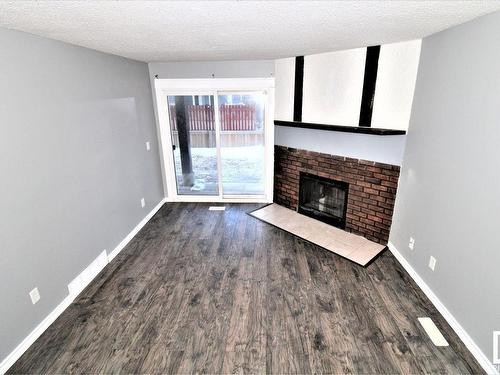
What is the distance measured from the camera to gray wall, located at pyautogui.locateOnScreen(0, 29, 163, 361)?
6.33ft

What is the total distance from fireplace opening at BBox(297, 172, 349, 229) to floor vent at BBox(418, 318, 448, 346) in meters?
1.63

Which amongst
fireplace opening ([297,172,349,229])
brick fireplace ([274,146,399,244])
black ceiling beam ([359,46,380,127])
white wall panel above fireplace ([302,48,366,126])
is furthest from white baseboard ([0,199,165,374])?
black ceiling beam ([359,46,380,127])

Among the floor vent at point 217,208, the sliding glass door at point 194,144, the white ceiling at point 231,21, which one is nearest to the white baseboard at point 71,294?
the floor vent at point 217,208

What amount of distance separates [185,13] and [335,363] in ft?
8.26

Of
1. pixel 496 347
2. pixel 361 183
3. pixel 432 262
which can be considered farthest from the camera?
pixel 361 183

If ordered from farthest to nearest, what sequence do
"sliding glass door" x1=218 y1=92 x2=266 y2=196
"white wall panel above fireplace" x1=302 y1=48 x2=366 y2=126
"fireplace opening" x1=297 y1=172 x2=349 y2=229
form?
"sliding glass door" x1=218 y1=92 x2=266 y2=196
"fireplace opening" x1=297 y1=172 x2=349 y2=229
"white wall panel above fireplace" x1=302 y1=48 x2=366 y2=126

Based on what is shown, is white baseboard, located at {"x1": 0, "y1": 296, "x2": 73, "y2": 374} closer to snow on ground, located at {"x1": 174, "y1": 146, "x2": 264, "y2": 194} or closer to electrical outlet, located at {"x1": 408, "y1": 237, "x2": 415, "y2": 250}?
snow on ground, located at {"x1": 174, "y1": 146, "x2": 264, "y2": 194}

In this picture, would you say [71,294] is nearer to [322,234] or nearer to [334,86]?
[322,234]

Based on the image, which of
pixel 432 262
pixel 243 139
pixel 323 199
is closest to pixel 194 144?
pixel 243 139

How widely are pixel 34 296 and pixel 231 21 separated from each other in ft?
8.31

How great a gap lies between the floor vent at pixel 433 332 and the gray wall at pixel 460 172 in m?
0.19

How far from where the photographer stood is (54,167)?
2328 millimetres

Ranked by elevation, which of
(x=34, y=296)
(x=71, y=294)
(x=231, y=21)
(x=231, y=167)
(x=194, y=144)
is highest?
(x=231, y=21)

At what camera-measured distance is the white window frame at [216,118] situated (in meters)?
4.17
